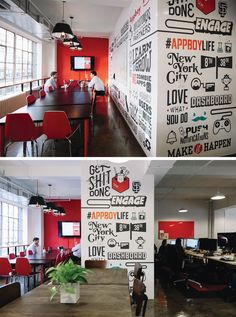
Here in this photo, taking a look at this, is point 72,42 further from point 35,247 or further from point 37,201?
point 35,247

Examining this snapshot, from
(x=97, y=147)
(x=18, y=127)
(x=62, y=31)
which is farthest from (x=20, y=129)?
(x=62, y=31)

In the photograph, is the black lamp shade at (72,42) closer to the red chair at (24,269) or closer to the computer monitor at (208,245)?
the red chair at (24,269)

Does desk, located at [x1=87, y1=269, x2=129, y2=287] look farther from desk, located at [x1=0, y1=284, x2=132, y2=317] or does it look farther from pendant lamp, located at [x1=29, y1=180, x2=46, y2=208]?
pendant lamp, located at [x1=29, y1=180, x2=46, y2=208]

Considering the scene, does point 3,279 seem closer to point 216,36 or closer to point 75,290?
point 75,290

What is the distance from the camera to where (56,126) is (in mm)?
3332

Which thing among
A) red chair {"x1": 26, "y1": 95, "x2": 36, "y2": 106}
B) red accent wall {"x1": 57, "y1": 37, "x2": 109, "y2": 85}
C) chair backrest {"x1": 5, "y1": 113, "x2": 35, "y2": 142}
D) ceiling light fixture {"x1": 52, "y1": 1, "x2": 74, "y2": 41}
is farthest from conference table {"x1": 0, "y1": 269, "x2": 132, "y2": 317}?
ceiling light fixture {"x1": 52, "y1": 1, "x2": 74, "y2": 41}

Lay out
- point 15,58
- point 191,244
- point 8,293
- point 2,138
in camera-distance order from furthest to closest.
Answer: point 191,244, point 15,58, point 2,138, point 8,293

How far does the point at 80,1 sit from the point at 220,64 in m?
1.45

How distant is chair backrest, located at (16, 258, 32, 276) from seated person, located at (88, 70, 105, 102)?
2.34m

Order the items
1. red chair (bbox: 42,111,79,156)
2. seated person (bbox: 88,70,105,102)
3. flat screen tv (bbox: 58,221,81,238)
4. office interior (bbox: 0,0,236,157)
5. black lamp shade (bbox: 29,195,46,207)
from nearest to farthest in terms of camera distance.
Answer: red chair (bbox: 42,111,79,156)
office interior (bbox: 0,0,236,157)
seated person (bbox: 88,70,105,102)
black lamp shade (bbox: 29,195,46,207)
flat screen tv (bbox: 58,221,81,238)

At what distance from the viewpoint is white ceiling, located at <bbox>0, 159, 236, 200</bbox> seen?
11.7ft

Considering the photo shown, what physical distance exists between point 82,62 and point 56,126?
2.67 feet

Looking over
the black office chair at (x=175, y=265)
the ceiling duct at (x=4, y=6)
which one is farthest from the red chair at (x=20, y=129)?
the black office chair at (x=175, y=265)

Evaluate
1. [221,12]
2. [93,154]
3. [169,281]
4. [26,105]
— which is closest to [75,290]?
[93,154]
